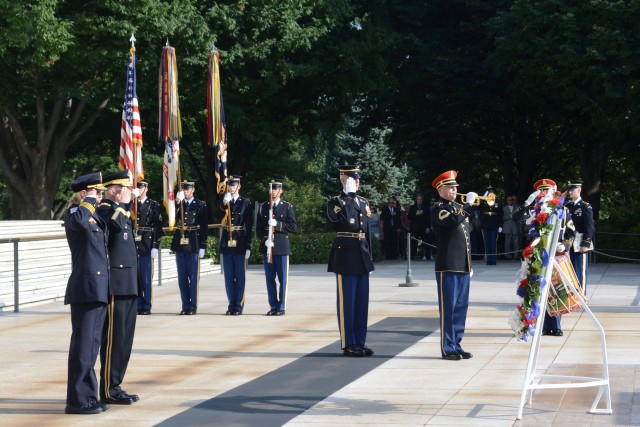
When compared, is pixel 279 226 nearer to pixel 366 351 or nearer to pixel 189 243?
pixel 189 243

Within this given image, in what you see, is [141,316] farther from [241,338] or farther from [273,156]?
[273,156]

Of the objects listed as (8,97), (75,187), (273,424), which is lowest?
(273,424)

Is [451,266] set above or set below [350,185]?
below

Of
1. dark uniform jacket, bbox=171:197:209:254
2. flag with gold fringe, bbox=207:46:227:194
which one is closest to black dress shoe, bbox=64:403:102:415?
dark uniform jacket, bbox=171:197:209:254

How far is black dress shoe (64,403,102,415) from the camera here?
9.09m

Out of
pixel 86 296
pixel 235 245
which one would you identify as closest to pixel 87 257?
pixel 86 296

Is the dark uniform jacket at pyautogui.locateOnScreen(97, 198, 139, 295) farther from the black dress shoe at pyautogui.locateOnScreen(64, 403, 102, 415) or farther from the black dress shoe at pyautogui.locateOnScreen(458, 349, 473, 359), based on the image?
the black dress shoe at pyautogui.locateOnScreen(458, 349, 473, 359)

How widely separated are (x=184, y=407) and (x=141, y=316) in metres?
7.74

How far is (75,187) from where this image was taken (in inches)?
367

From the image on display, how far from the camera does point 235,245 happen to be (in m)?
16.9

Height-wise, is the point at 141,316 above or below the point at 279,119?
below

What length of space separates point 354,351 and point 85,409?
12.5 feet

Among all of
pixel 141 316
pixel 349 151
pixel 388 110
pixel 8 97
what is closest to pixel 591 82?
pixel 388 110

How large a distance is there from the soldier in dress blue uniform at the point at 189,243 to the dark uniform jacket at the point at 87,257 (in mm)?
7751
